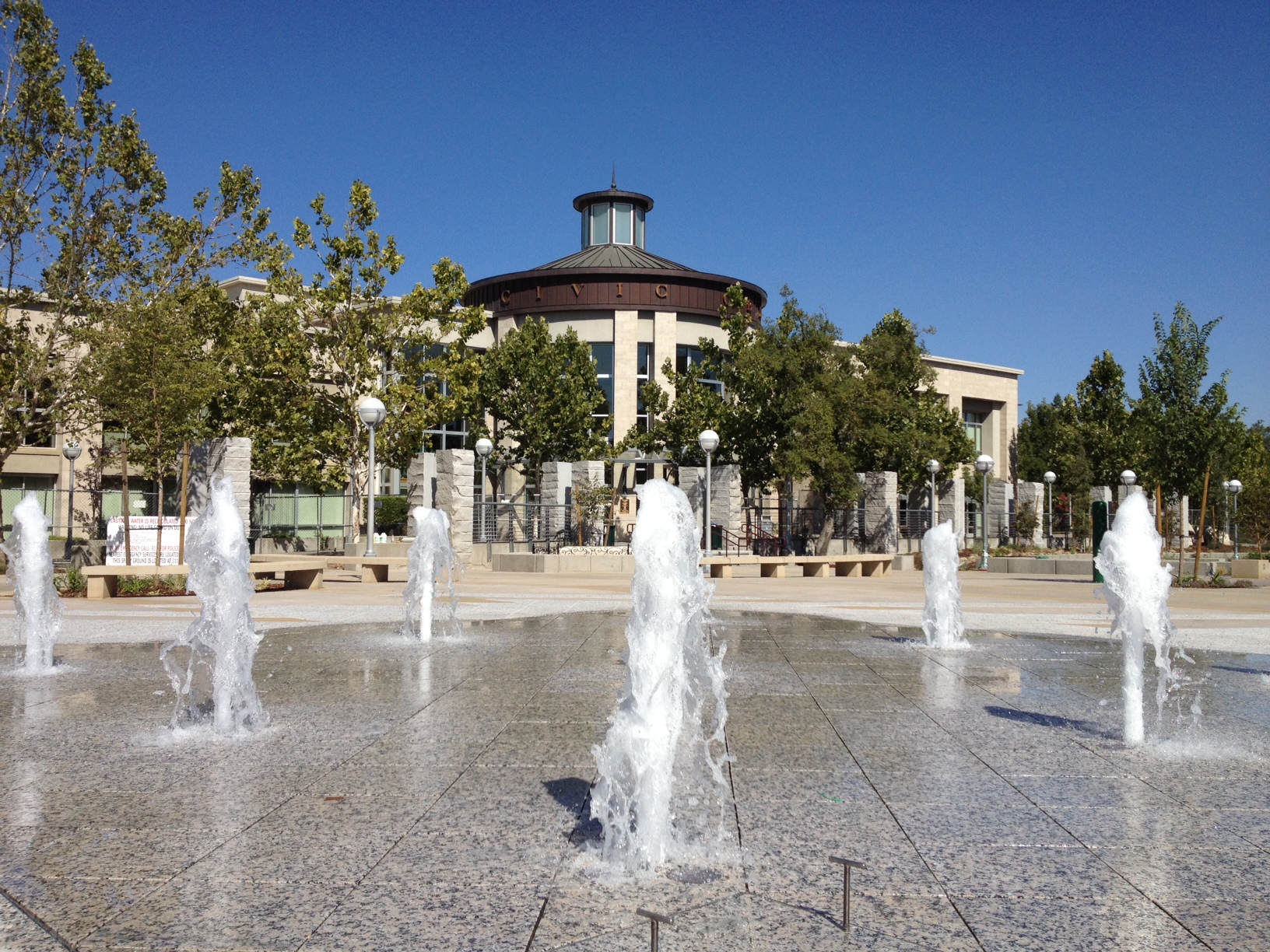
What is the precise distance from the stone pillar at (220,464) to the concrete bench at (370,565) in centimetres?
602

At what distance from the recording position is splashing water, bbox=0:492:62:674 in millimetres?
8984

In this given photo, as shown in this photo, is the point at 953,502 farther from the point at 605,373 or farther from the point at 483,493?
the point at 483,493

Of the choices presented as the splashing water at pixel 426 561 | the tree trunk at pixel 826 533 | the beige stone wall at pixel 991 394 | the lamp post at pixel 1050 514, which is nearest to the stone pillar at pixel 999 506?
the lamp post at pixel 1050 514

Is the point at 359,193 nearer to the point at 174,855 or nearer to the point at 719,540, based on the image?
the point at 719,540

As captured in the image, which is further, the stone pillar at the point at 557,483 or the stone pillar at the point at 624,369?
the stone pillar at the point at 624,369

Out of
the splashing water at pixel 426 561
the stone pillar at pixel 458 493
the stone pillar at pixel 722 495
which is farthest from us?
the stone pillar at pixel 722 495

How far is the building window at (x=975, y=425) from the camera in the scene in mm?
66062

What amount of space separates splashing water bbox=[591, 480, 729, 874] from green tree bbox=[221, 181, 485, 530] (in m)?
27.4

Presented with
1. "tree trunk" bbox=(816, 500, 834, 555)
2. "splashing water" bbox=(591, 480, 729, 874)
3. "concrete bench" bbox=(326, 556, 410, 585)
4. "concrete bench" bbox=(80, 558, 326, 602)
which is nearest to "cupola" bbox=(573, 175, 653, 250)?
"tree trunk" bbox=(816, 500, 834, 555)

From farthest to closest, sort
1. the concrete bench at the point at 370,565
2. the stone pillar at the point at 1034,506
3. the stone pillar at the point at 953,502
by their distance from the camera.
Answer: the stone pillar at the point at 1034,506
the stone pillar at the point at 953,502
the concrete bench at the point at 370,565

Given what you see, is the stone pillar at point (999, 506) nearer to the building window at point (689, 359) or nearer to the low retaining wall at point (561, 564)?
the building window at point (689, 359)

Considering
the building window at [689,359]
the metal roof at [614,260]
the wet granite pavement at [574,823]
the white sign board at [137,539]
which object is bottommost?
the wet granite pavement at [574,823]

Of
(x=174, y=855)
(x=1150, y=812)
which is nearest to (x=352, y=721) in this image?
(x=174, y=855)

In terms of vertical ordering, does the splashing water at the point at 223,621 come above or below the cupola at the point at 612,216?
below
